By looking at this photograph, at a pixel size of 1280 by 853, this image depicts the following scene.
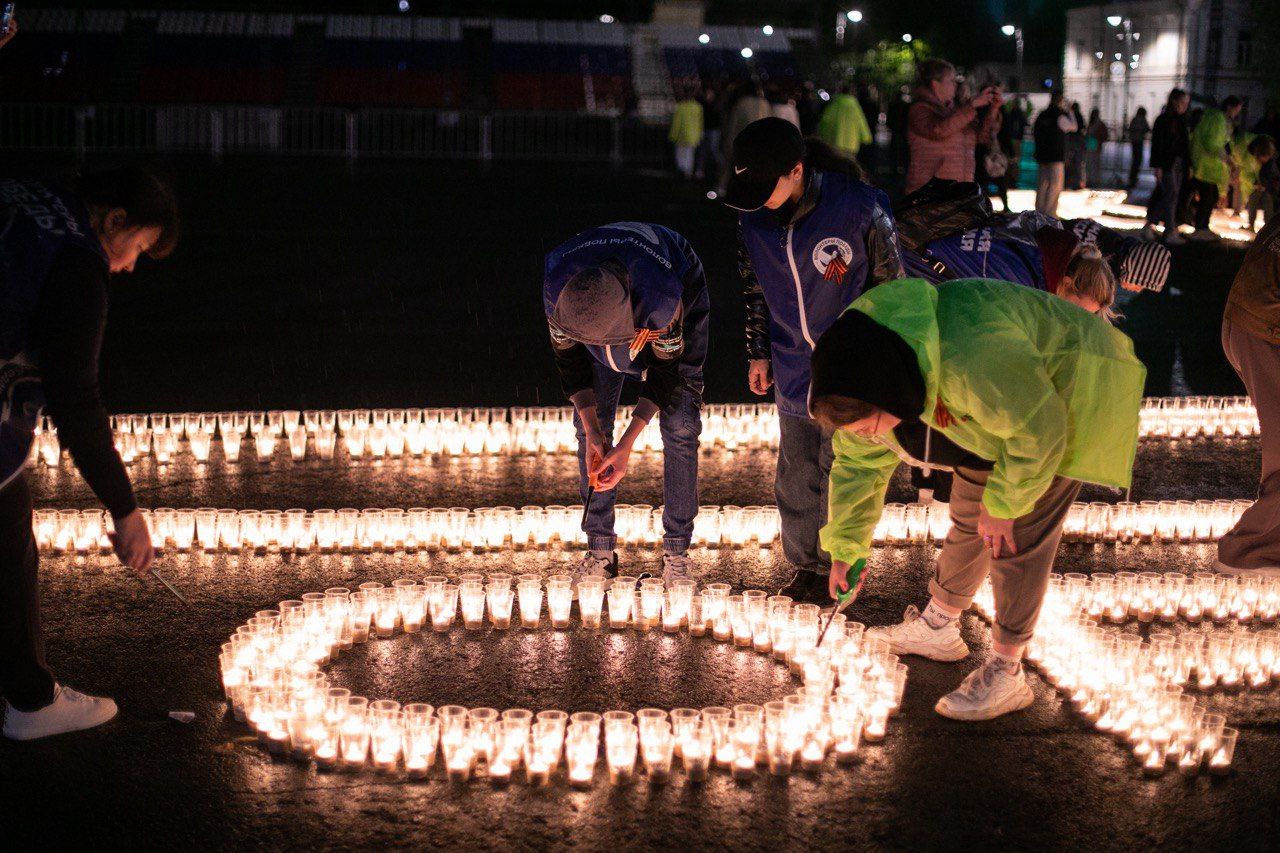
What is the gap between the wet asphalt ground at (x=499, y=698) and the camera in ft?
14.1

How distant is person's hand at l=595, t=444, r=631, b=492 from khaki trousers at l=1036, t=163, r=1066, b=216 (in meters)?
14.2

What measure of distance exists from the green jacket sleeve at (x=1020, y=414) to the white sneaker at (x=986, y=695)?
961mm

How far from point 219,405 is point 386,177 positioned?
17054 mm

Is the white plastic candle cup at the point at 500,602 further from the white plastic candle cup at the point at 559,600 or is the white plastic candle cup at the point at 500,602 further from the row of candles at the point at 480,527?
the row of candles at the point at 480,527

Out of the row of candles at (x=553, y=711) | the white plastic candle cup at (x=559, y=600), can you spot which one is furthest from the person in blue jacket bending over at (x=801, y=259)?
the white plastic candle cup at (x=559, y=600)

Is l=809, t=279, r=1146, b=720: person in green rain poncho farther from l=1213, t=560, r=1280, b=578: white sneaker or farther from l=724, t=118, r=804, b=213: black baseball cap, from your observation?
l=1213, t=560, r=1280, b=578: white sneaker

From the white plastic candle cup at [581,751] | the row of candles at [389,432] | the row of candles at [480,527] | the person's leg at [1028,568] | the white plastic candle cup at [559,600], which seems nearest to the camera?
the white plastic candle cup at [581,751]

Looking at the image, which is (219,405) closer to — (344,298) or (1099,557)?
(344,298)

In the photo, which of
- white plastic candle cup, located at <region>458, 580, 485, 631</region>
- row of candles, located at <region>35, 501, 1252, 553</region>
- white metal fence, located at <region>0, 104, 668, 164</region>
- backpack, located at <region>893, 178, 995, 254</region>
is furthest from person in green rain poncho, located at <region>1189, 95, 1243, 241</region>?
white plastic candle cup, located at <region>458, 580, 485, 631</region>

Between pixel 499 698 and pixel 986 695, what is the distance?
6.15 feet

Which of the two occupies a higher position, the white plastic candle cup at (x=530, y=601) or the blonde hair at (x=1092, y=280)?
the blonde hair at (x=1092, y=280)

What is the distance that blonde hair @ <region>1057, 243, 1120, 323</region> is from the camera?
578cm

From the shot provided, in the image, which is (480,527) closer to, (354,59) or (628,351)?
(628,351)

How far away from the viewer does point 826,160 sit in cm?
598
